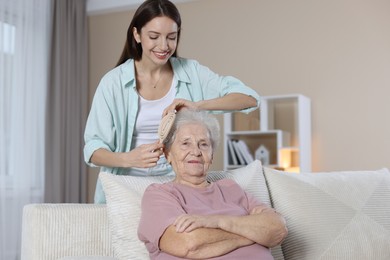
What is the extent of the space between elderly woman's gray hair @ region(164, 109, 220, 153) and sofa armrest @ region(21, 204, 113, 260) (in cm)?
36

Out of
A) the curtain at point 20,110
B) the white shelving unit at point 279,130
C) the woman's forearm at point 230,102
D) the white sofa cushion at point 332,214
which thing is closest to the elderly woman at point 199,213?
the woman's forearm at point 230,102

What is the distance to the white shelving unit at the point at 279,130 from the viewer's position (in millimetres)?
4387

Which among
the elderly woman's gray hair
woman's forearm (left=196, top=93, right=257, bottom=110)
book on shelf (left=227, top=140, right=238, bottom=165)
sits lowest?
book on shelf (left=227, top=140, right=238, bottom=165)

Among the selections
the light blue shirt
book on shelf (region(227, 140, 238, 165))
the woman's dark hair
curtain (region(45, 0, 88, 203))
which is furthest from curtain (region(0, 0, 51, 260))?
the woman's dark hair

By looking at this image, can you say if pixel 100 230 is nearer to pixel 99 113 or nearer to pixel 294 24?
pixel 99 113

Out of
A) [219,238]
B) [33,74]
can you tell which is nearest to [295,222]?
[219,238]

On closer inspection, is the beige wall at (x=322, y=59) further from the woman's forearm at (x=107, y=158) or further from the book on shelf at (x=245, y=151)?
the woman's forearm at (x=107, y=158)

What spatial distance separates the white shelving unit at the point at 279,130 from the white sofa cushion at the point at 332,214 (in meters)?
2.15

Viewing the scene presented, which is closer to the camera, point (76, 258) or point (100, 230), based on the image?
point (76, 258)

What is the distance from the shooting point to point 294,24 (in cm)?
473

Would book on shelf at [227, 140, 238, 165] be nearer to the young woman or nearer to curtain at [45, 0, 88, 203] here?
curtain at [45, 0, 88, 203]

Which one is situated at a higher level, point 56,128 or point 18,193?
point 56,128

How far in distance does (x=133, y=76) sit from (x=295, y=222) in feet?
2.79

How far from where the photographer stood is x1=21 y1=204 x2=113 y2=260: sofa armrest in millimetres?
1854
